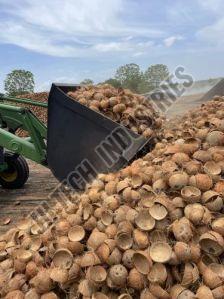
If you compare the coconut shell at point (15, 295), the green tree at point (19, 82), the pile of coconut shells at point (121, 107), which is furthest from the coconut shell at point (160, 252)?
the green tree at point (19, 82)

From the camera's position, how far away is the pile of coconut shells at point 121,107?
13.8 feet

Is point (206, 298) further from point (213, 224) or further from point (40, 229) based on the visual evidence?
point (40, 229)

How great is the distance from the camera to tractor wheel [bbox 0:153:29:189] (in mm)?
6223

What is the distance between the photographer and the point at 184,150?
338cm

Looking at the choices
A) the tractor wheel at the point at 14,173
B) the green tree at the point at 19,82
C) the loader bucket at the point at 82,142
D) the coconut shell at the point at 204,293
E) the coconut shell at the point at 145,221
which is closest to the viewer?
the coconut shell at the point at 204,293

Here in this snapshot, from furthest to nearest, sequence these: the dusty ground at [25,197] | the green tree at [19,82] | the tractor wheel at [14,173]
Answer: the green tree at [19,82] < the tractor wheel at [14,173] < the dusty ground at [25,197]

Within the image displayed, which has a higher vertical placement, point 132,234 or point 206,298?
point 132,234

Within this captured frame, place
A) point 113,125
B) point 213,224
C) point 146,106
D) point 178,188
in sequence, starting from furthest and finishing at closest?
1. point 146,106
2. point 113,125
3. point 178,188
4. point 213,224

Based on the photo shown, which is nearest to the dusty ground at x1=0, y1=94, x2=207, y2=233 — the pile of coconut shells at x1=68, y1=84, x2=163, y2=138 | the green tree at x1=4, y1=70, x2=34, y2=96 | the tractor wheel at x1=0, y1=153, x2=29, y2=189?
the tractor wheel at x1=0, y1=153, x2=29, y2=189

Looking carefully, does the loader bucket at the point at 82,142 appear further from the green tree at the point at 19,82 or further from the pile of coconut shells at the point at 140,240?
the green tree at the point at 19,82

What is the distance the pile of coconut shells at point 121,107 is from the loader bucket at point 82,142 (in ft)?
0.58

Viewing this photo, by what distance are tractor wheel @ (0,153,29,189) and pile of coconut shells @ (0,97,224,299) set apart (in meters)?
2.82

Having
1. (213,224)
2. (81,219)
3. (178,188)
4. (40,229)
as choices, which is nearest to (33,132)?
(40,229)

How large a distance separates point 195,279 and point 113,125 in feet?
5.71
